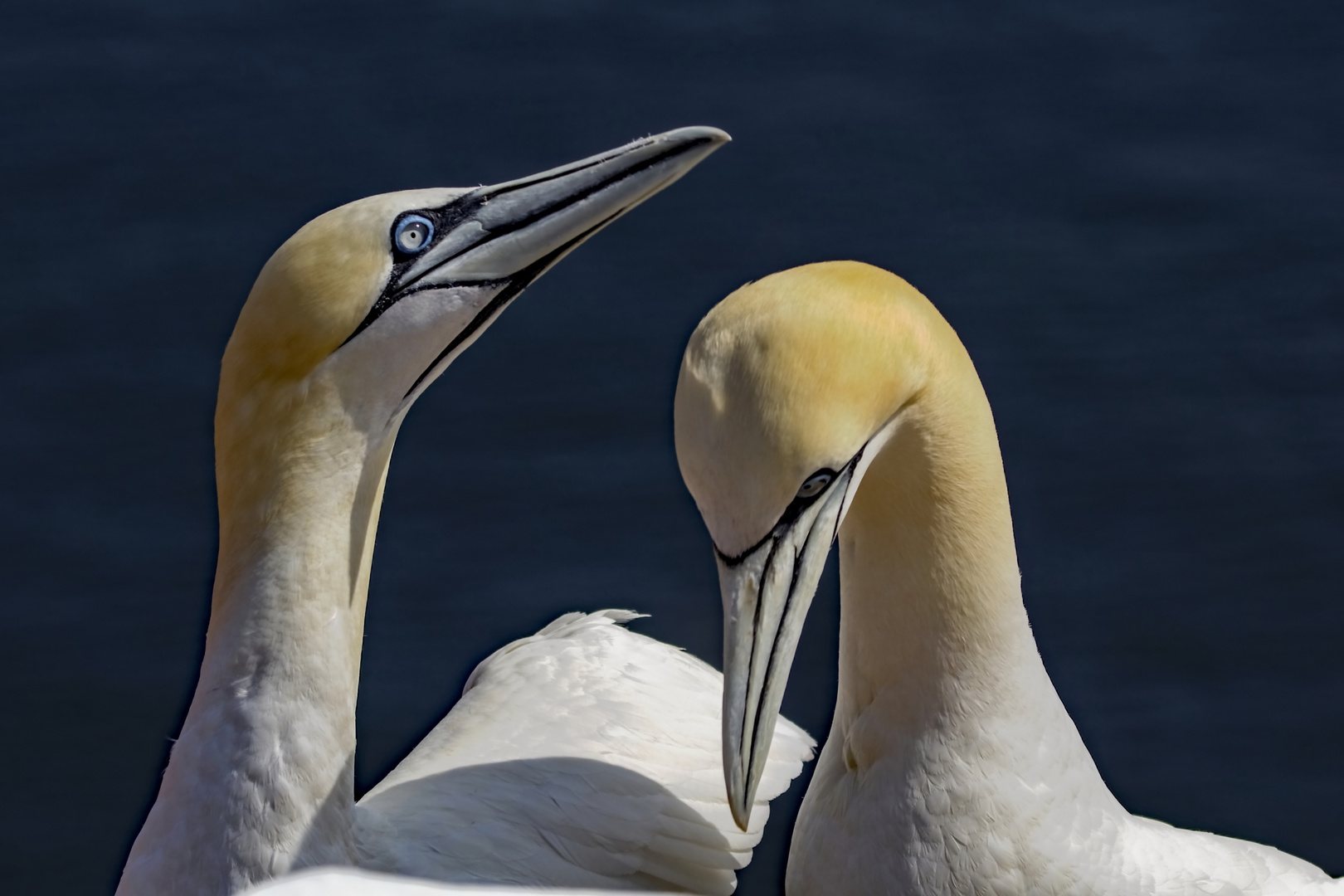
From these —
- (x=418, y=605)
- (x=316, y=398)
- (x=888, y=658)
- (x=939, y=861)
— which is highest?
(x=316, y=398)

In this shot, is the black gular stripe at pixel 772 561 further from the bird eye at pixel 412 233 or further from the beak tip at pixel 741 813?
the bird eye at pixel 412 233

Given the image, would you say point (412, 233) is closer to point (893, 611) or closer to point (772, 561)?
point (772, 561)

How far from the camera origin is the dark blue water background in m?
5.59

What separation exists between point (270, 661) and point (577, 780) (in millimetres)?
1032

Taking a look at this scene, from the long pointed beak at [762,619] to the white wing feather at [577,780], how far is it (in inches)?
32.0

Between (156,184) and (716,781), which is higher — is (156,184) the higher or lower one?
the higher one

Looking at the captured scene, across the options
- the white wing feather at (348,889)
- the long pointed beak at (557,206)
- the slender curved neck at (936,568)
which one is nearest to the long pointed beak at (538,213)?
the long pointed beak at (557,206)

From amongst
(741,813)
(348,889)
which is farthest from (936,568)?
(348,889)

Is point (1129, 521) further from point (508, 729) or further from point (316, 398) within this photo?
point (316, 398)

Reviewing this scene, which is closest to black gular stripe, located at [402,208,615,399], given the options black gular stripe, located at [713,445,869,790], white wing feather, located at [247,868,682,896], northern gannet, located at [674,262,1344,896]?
northern gannet, located at [674,262,1344,896]

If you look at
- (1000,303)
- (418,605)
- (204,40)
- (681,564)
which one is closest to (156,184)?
(204,40)

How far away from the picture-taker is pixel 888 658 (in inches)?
145

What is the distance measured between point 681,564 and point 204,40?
3.46m

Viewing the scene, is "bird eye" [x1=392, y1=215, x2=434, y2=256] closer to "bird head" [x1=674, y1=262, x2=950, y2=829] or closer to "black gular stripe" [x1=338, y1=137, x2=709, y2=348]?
"black gular stripe" [x1=338, y1=137, x2=709, y2=348]
